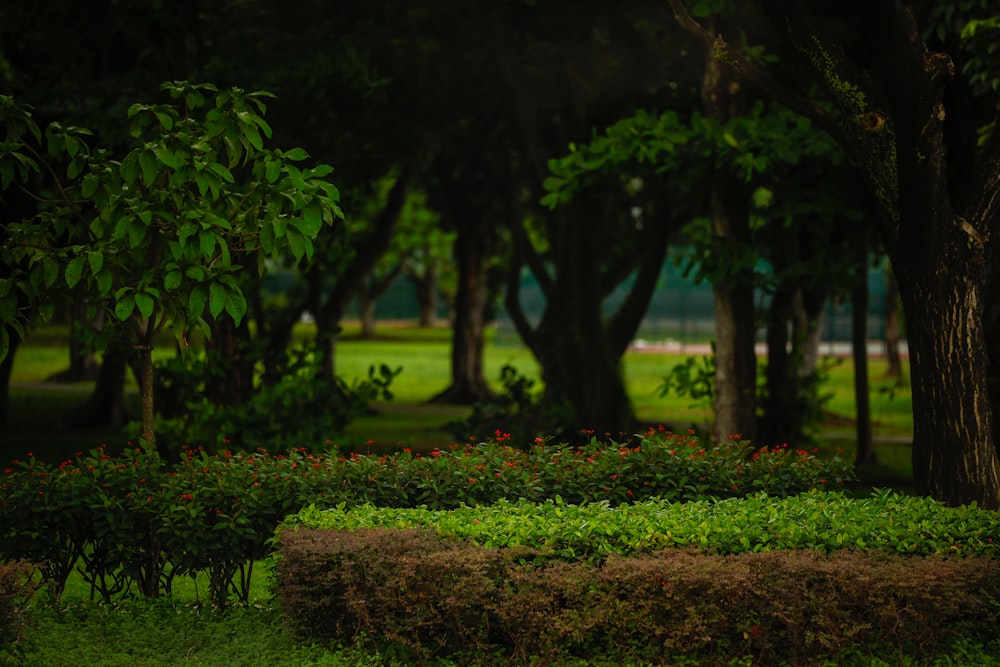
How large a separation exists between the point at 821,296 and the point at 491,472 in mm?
12900

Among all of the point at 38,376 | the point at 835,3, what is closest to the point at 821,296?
the point at 835,3

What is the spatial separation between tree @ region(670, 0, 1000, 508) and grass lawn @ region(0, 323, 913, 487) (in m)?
6.22

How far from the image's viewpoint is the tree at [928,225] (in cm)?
861

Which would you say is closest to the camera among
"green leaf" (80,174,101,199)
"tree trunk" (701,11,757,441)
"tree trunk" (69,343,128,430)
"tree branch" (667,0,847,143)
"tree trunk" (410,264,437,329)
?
"green leaf" (80,174,101,199)

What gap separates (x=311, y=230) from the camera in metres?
7.43

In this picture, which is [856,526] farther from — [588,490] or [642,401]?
[642,401]

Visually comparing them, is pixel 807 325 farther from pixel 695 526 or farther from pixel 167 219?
pixel 167 219

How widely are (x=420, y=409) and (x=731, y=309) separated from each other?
15433 millimetres

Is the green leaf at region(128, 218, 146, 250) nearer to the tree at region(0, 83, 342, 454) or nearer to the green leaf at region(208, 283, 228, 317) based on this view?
the tree at region(0, 83, 342, 454)

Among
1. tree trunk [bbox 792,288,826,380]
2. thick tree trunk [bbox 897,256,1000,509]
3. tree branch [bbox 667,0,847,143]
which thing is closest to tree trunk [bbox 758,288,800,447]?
tree trunk [bbox 792,288,826,380]

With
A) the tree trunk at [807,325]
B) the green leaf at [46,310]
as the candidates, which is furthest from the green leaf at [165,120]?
the tree trunk at [807,325]

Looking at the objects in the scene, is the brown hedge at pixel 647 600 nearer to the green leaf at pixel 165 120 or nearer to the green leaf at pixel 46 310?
the green leaf at pixel 46 310

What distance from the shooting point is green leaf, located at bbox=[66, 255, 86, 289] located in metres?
7.45

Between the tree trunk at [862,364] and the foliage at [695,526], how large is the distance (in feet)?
32.6
